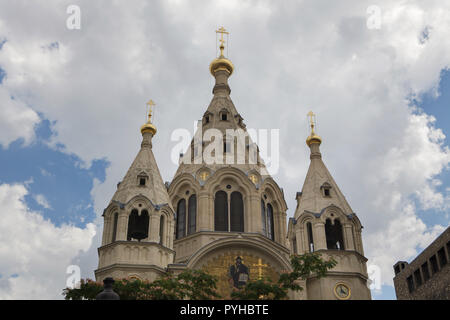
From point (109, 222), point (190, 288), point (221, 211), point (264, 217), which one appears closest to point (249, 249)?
point (221, 211)

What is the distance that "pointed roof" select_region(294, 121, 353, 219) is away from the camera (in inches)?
1244

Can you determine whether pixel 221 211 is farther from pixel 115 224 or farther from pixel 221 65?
pixel 221 65

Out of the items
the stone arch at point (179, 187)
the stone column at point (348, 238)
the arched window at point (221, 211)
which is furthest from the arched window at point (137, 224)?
the stone column at point (348, 238)

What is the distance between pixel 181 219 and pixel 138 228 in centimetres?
358

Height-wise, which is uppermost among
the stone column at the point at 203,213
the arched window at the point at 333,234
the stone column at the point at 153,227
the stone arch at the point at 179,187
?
the stone arch at the point at 179,187

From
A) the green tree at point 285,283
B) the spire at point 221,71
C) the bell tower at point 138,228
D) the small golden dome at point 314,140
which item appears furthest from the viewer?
the spire at point 221,71

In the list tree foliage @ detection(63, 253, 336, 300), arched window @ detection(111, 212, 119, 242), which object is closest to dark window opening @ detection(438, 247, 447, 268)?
tree foliage @ detection(63, 253, 336, 300)

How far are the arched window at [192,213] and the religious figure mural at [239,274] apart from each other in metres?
4.23

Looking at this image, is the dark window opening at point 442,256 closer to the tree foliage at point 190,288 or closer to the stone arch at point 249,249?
the stone arch at point 249,249

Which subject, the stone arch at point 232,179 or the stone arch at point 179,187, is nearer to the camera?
the stone arch at point 232,179

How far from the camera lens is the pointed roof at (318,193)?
104 feet

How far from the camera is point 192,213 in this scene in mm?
32656

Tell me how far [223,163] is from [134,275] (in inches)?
386
